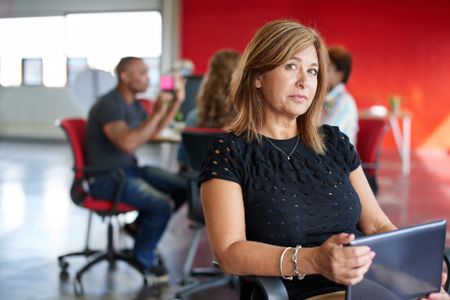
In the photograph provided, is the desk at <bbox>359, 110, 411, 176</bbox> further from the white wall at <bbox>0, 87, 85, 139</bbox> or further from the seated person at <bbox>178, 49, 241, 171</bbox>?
the white wall at <bbox>0, 87, 85, 139</bbox>

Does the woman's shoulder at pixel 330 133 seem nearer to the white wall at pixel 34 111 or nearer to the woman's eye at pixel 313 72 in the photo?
the woman's eye at pixel 313 72

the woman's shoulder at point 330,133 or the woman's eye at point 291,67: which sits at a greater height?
the woman's eye at point 291,67

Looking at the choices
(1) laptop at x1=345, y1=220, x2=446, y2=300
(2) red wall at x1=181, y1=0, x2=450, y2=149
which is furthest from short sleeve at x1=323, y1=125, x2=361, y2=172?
(2) red wall at x1=181, y1=0, x2=450, y2=149

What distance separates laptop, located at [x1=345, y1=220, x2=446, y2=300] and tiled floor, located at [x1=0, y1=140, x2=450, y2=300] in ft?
6.51

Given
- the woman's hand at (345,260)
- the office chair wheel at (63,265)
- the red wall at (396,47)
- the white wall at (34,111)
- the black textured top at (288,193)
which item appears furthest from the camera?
the white wall at (34,111)

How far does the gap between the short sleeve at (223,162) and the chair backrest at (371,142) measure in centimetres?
233

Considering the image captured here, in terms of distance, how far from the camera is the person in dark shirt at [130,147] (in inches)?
136

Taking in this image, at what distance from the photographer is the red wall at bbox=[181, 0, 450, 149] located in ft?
33.6

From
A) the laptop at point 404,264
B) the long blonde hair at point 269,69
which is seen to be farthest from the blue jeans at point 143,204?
the laptop at point 404,264

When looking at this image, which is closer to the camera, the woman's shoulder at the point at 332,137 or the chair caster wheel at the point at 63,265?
the woman's shoulder at the point at 332,137

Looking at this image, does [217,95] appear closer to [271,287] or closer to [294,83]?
[294,83]

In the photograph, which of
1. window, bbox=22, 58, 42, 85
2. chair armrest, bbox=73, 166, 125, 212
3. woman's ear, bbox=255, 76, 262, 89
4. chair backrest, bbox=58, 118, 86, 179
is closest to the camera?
woman's ear, bbox=255, 76, 262, 89

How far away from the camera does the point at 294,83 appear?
166cm

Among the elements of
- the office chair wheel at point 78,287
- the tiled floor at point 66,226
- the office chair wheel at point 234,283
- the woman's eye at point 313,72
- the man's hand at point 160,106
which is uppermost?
the woman's eye at point 313,72
